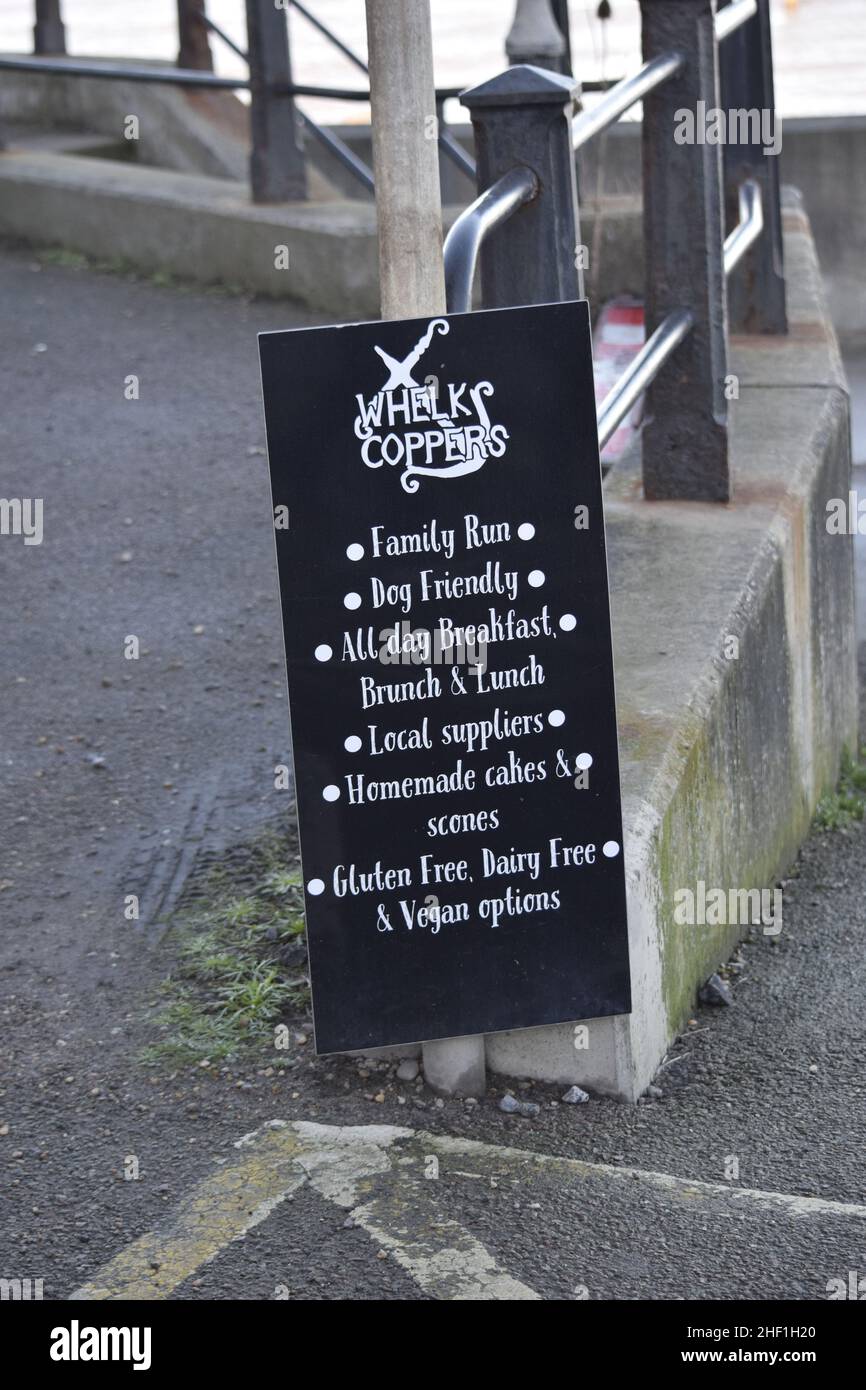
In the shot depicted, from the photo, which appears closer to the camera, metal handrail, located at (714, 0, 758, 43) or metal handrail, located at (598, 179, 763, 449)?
metal handrail, located at (598, 179, 763, 449)

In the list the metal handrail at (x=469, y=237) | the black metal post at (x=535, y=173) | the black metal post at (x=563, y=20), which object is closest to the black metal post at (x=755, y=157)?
the black metal post at (x=563, y=20)

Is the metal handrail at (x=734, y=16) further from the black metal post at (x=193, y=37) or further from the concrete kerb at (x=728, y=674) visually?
the black metal post at (x=193, y=37)

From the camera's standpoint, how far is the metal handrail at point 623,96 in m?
3.07

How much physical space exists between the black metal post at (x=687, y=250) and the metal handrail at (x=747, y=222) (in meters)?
0.55

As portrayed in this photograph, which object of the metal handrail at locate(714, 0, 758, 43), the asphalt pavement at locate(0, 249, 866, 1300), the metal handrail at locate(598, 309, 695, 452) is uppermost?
the metal handrail at locate(714, 0, 758, 43)

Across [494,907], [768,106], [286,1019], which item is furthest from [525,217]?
[768,106]

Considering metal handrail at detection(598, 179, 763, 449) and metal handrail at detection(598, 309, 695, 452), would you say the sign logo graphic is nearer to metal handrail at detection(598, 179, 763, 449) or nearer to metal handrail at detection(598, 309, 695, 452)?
metal handrail at detection(598, 179, 763, 449)

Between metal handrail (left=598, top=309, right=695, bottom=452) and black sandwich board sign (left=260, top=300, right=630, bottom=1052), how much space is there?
0.67m

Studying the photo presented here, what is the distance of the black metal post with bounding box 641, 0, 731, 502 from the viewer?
394cm

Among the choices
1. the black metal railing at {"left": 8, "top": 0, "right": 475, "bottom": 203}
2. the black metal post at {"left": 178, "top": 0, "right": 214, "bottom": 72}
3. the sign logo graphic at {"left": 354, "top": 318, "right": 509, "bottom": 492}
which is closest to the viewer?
the sign logo graphic at {"left": 354, "top": 318, "right": 509, "bottom": 492}

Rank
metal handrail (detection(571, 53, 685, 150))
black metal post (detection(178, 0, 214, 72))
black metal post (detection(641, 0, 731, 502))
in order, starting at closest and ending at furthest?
metal handrail (detection(571, 53, 685, 150)), black metal post (detection(641, 0, 731, 502)), black metal post (detection(178, 0, 214, 72))

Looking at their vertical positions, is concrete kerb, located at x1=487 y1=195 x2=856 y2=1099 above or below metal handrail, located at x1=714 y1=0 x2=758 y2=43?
below

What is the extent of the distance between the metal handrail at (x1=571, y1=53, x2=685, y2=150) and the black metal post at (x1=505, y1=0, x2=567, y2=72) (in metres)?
2.17

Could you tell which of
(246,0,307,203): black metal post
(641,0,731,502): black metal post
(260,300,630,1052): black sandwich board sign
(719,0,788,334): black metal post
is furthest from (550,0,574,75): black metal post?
(260,300,630,1052): black sandwich board sign
